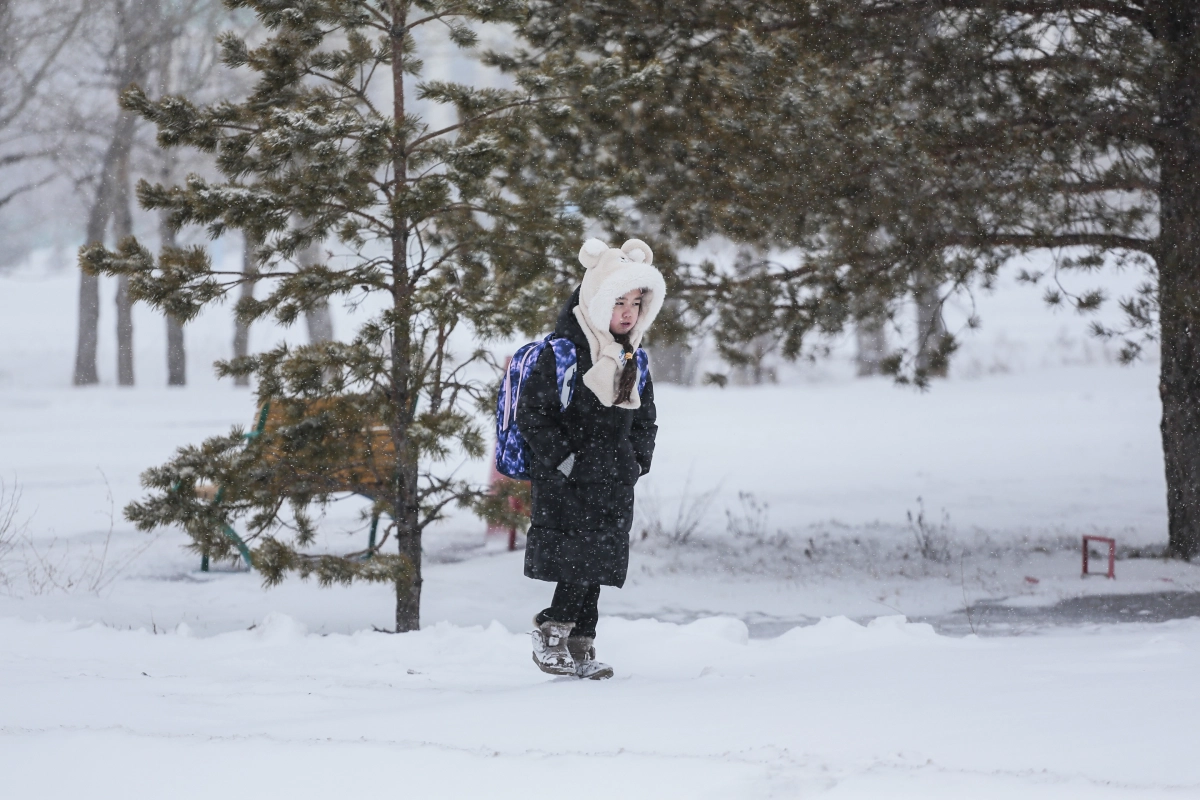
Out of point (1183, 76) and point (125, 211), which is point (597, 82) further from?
point (125, 211)

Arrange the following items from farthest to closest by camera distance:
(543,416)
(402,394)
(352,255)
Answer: (352,255) → (402,394) → (543,416)

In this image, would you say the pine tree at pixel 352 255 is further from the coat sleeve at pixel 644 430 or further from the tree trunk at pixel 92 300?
the tree trunk at pixel 92 300

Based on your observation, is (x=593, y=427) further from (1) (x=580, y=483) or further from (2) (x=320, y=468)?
(2) (x=320, y=468)

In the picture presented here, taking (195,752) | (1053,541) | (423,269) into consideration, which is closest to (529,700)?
(195,752)

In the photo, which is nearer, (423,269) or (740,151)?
(423,269)

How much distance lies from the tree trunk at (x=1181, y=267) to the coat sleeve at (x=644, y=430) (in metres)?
3.83

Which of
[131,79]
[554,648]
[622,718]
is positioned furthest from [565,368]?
[131,79]

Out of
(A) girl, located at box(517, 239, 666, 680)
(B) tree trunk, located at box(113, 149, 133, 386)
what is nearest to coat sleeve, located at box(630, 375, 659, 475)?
(A) girl, located at box(517, 239, 666, 680)

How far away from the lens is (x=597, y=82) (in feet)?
18.9

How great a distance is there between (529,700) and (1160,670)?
2.39 metres

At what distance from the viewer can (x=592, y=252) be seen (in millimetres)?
4219

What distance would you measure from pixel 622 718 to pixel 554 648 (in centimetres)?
83

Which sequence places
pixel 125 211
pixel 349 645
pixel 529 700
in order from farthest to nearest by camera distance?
1. pixel 125 211
2. pixel 349 645
3. pixel 529 700

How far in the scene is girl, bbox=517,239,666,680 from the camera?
13.4 feet
